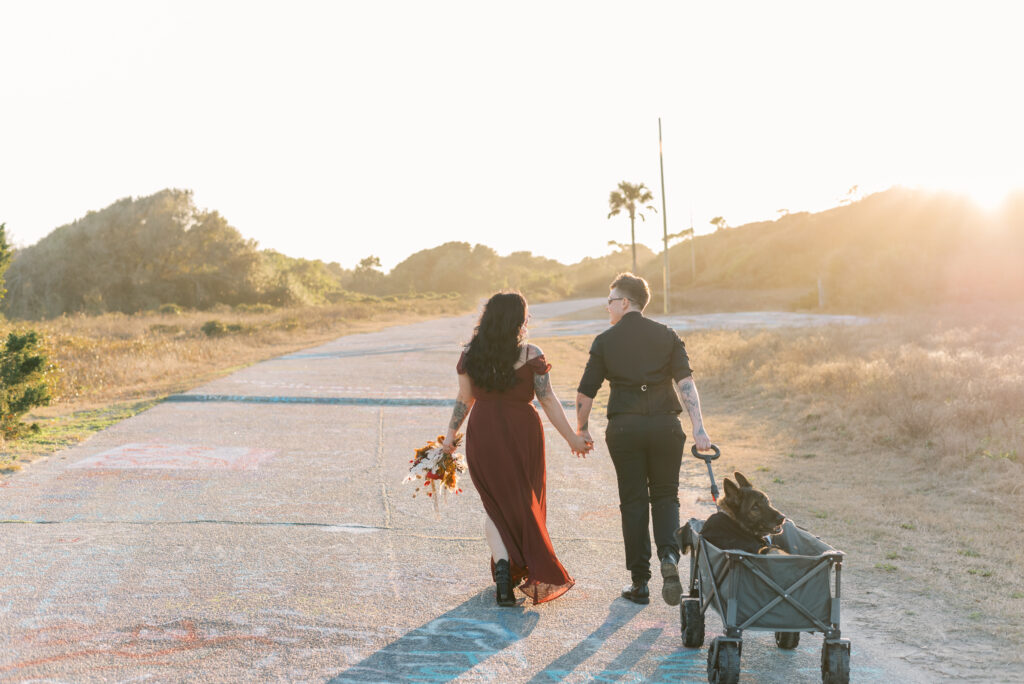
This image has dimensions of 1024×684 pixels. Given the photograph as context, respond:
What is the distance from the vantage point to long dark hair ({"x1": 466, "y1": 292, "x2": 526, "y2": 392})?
495 cm

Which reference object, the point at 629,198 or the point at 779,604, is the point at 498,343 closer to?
the point at 779,604

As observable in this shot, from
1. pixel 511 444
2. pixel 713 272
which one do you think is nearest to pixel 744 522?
pixel 511 444

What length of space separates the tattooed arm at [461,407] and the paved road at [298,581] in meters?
0.88

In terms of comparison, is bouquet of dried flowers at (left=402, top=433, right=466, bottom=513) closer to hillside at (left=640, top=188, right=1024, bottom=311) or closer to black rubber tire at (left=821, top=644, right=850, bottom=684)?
black rubber tire at (left=821, top=644, right=850, bottom=684)

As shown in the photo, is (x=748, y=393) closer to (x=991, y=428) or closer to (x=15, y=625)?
(x=991, y=428)

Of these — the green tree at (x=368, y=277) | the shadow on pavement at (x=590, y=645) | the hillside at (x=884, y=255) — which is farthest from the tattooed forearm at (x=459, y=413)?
the green tree at (x=368, y=277)

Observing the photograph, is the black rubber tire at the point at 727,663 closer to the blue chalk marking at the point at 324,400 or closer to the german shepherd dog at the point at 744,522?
the german shepherd dog at the point at 744,522

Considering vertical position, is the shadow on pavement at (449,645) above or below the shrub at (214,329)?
below

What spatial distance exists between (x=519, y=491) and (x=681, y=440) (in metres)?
1.01

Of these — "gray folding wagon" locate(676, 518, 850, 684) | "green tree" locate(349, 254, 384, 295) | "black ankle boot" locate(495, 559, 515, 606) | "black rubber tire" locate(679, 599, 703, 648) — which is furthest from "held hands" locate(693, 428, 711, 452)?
"green tree" locate(349, 254, 384, 295)

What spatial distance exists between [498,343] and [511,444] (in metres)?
0.61

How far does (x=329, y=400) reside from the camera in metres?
14.1

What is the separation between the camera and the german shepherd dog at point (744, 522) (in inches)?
155

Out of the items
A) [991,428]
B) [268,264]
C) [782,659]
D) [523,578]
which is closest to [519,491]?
[523,578]
